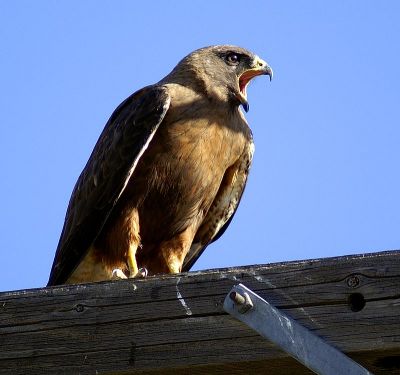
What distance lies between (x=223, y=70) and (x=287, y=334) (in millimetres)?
4808

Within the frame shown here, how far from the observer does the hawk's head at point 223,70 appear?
279 inches

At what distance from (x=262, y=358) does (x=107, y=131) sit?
4218mm

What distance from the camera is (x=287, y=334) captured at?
2.79 metres

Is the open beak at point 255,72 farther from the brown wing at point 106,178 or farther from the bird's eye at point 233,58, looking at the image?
the brown wing at point 106,178

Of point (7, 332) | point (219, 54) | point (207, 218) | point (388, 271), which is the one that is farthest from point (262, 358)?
point (219, 54)

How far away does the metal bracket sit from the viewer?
2684mm

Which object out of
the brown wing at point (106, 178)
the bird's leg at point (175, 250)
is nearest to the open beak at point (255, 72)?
the brown wing at point (106, 178)

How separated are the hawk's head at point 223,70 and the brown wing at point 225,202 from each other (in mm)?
460

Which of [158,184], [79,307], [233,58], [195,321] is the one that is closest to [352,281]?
[195,321]

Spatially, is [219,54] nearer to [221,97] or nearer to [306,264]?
[221,97]

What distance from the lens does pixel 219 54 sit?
7656 mm

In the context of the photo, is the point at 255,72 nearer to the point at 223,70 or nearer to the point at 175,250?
the point at 223,70

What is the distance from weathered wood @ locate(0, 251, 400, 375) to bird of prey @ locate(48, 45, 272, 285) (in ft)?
9.54

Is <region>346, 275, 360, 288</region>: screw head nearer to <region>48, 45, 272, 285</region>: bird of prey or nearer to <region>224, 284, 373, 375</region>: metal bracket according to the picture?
<region>224, 284, 373, 375</region>: metal bracket
